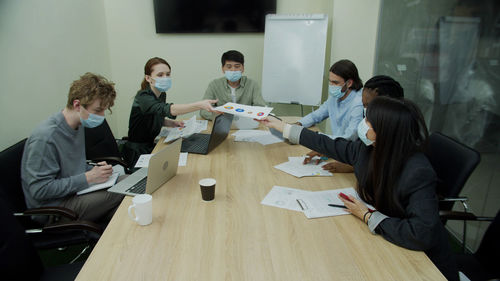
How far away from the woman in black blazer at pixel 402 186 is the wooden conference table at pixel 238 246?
0.19ft

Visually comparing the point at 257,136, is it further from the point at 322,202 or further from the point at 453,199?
the point at 453,199

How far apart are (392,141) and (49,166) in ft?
5.29

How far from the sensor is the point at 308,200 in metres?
1.48

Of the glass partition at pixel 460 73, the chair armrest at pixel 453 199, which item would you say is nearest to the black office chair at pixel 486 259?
the chair armrest at pixel 453 199

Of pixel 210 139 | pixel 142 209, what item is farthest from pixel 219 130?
pixel 142 209

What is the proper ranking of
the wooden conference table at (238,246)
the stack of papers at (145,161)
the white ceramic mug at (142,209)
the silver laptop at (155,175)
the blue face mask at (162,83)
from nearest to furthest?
the wooden conference table at (238,246)
the white ceramic mug at (142,209)
the silver laptop at (155,175)
the stack of papers at (145,161)
the blue face mask at (162,83)

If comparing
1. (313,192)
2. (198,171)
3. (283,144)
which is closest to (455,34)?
(283,144)

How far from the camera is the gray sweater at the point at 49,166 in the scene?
1.54 m

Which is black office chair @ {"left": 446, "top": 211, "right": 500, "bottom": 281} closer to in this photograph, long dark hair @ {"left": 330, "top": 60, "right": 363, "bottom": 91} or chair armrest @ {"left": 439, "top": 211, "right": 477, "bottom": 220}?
chair armrest @ {"left": 439, "top": 211, "right": 477, "bottom": 220}

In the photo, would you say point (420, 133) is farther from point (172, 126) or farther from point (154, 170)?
point (172, 126)

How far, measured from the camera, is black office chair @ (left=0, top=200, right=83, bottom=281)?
1059mm

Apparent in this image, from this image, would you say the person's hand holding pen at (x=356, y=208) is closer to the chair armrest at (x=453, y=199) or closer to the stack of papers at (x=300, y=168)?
the stack of papers at (x=300, y=168)

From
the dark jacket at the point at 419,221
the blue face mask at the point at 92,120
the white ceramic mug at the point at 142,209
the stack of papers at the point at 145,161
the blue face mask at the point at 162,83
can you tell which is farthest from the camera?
the blue face mask at the point at 162,83

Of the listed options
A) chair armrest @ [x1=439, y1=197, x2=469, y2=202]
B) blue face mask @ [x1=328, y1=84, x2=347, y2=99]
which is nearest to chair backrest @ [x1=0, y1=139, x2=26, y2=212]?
blue face mask @ [x1=328, y1=84, x2=347, y2=99]
